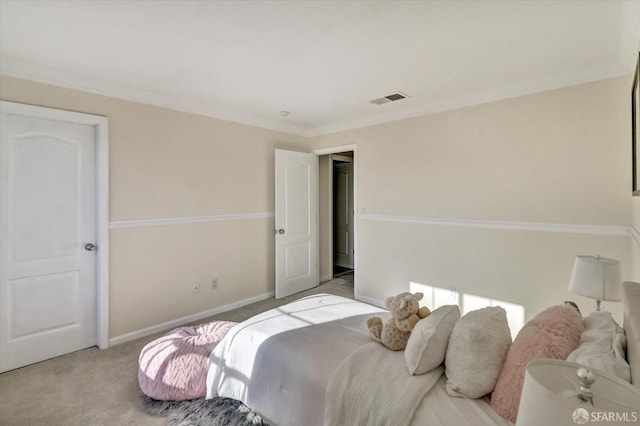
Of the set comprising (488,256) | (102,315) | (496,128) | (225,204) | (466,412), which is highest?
(496,128)

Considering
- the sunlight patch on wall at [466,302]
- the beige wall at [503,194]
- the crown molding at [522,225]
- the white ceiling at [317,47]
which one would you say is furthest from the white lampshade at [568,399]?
the beige wall at [503,194]

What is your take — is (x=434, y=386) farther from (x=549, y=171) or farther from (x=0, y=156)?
(x=0, y=156)

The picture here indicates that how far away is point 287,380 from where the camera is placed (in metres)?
1.56

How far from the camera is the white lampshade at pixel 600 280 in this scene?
1.69m

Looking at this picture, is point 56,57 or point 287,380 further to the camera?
point 56,57

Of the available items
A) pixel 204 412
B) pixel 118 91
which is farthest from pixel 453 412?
pixel 118 91

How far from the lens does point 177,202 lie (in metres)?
3.27

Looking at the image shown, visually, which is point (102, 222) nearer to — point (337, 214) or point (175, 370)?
point (175, 370)

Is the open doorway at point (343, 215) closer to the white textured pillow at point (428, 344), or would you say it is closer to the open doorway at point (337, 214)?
the open doorway at point (337, 214)

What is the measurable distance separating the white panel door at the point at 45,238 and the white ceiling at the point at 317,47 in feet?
1.70

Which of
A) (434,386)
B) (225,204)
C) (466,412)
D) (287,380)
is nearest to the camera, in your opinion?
(466,412)

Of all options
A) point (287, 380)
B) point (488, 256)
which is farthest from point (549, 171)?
point (287, 380)

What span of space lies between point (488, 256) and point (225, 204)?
9.93ft

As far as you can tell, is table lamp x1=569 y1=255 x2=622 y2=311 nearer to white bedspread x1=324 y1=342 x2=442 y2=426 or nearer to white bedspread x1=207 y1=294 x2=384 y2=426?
white bedspread x1=324 y1=342 x2=442 y2=426
